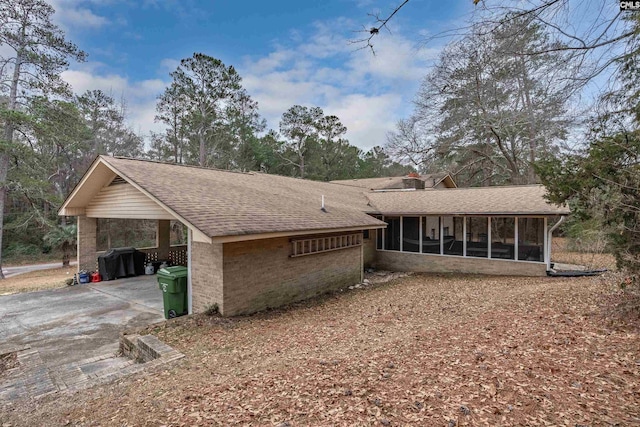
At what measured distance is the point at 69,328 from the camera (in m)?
6.71

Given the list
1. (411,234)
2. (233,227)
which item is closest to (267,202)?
(233,227)

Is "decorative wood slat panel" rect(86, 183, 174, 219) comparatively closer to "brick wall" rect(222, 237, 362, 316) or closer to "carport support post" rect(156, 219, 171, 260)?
"brick wall" rect(222, 237, 362, 316)

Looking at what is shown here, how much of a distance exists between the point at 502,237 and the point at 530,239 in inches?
35.2

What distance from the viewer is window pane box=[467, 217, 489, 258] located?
12.6 metres

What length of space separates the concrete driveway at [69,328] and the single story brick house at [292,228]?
1628 millimetres

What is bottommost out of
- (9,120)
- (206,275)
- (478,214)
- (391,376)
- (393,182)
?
(391,376)

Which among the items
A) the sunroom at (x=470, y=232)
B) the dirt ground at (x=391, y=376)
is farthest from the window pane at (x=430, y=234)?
the dirt ground at (x=391, y=376)

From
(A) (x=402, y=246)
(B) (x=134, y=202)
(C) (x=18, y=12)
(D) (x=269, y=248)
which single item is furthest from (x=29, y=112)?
(A) (x=402, y=246)

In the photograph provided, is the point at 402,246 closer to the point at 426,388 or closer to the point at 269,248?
the point at 269,248

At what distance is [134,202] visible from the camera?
9.19m

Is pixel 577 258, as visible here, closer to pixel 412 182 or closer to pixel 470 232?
pixel 470 232

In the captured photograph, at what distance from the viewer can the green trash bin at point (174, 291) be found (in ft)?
23.9

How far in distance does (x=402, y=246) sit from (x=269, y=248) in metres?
8.12

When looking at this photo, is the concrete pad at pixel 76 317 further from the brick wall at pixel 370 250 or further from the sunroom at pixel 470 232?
the sunroom at pixel 470 232
